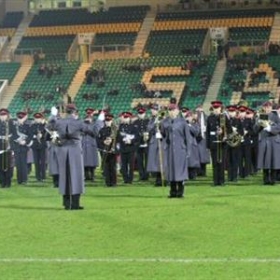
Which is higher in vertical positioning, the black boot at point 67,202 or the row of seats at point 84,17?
the row of seats at point 84,17

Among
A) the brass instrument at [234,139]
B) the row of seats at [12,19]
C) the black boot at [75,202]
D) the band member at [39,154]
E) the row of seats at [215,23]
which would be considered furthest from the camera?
the row of seats at [12,19]

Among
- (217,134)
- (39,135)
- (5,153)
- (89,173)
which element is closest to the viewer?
(5,153)

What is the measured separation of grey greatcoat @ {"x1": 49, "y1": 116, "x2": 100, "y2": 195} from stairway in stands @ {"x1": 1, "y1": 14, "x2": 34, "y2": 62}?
40.1 m

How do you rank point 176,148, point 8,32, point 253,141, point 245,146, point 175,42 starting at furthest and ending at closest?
point 8,32 → point 175,42 → point 253,141 → point 245,146 → point 176,148

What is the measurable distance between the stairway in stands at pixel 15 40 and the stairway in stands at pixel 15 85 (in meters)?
1.65

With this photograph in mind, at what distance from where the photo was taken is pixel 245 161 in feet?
75.2

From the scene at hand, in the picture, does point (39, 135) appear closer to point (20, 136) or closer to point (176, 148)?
point (20, 136)

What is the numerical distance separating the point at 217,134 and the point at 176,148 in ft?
11.6

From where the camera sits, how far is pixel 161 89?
1876 inches

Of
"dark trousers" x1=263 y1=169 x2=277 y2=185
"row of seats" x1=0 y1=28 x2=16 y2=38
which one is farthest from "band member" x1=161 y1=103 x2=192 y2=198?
"row of seats" x1=0 y1=28 x2=16 y2=38

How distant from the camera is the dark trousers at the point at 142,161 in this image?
891 inches

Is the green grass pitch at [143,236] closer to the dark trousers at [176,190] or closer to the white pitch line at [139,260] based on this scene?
the white pitch line at [139,260]

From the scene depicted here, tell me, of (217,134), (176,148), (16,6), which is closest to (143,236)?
(176,148)

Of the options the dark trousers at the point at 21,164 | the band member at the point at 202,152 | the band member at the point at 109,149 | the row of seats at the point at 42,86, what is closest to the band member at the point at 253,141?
the band member at the point at 202,152
